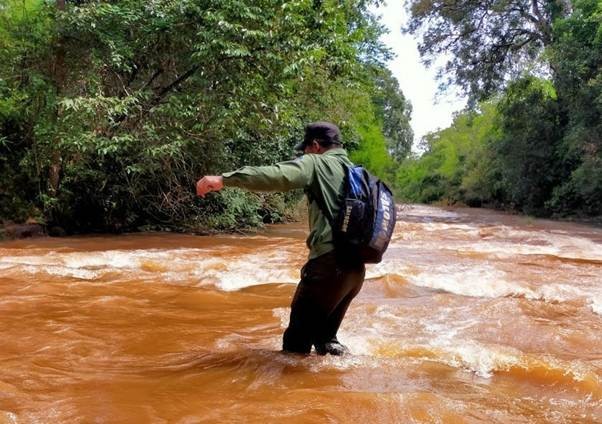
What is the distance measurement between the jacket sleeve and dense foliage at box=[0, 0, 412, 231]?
7967mm

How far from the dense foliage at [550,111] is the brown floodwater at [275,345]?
525 inches

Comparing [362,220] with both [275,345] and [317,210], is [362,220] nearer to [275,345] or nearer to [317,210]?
[317,210]

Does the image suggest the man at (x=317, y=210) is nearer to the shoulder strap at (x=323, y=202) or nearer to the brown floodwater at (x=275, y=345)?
the shoulder strap at (x=323, y=202)

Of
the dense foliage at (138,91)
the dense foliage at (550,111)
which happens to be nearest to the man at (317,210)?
the dense foliage at (138,91)

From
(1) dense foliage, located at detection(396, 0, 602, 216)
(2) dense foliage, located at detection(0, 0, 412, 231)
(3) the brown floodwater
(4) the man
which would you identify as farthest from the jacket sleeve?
(1) dense foliage, located at detection(396, 0, 602, 216)

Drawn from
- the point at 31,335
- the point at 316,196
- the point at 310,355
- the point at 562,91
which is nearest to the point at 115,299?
the point at 31,335

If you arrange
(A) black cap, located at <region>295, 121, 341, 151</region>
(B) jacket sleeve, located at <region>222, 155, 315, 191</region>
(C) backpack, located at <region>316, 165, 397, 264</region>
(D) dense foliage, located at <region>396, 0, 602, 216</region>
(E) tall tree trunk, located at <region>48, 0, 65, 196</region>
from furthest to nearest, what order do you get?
(D) dense foliage, located at <region>396, 0, 602, 216</region> < (E) tall tree trunk, located at <region>48, 0, 65, 196</region> < (A) black cap, located at <region>295, 121, 341, 151</region> < (C) backpack, located at <region>316, 165, 397, 264</region> < (B) jacket sleeve, located at <region>222, 155, 315, 191</region>

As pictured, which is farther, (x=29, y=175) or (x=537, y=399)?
(x=29, y=175)

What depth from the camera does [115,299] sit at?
5578 millimetres

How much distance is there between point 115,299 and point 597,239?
1311cm

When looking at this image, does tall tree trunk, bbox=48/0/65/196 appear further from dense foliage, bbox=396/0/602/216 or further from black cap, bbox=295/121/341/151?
dense foliage, bbox=396/0/602/216

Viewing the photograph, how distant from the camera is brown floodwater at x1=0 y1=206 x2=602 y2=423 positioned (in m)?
2.77

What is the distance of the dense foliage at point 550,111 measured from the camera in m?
→ 19.8

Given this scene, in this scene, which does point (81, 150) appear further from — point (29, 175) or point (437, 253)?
point (437, 253)
